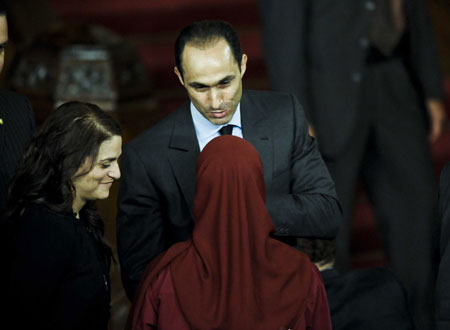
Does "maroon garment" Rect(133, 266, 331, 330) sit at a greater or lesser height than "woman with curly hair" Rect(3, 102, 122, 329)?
lesser

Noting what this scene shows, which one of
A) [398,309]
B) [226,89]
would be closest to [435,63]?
[398,309]

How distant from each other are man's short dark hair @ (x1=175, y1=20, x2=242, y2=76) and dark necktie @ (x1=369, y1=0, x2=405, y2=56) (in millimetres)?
1703

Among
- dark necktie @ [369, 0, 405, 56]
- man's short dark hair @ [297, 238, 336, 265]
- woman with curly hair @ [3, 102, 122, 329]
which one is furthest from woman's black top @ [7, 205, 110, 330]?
dark necktie @ [369, 0, 405, 56]

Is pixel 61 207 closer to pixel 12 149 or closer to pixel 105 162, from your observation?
pixel 105 162

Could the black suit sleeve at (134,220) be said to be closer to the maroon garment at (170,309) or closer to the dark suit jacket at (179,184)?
the dark suit jacket at (179,184)

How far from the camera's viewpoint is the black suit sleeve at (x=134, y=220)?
3002 mm

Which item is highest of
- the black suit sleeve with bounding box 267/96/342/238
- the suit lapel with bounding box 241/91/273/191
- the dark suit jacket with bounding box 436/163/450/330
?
the suit lapel with bounding box 241/91/273/191

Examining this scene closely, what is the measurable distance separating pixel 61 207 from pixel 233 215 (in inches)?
23.2

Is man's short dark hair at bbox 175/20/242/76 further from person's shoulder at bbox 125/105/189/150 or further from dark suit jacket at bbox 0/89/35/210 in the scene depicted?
dark suit jacket at bbox 0/89/35/210

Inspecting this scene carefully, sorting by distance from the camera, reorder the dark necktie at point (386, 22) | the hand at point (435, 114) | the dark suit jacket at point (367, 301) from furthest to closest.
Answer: the hand at point (435, 114)
the dark necktie at point (386, 22)
the dark suit jacket at point (367, 301)

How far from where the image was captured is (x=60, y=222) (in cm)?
279

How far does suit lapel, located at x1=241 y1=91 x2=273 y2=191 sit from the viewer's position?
120 inches

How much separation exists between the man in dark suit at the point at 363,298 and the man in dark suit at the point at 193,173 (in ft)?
1.52

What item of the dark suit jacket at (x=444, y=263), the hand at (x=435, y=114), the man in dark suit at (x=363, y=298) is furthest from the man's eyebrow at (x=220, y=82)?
the hand at (x=435, y=114)
